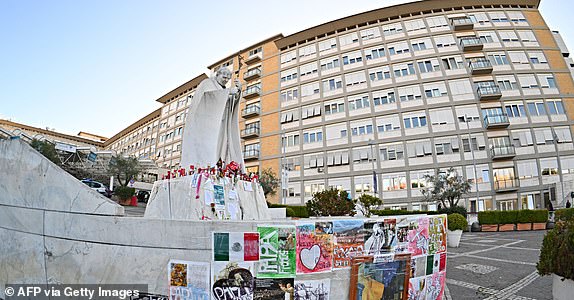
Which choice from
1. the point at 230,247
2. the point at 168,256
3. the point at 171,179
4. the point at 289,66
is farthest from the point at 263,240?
the point at 289,66

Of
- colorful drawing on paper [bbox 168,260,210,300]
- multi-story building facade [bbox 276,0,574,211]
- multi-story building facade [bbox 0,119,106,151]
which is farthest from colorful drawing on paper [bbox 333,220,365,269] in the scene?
multi-story building facade [bbox 0,119,106,151]

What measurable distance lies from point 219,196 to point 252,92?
4177 centimetres

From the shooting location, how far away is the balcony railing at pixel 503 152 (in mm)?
32500

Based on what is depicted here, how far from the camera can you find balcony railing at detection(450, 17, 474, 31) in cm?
3797

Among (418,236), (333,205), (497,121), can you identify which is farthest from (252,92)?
(418,236)

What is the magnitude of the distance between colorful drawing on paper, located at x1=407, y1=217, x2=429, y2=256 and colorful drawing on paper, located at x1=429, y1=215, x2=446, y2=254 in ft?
0.55

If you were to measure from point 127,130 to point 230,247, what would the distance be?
85788 mm

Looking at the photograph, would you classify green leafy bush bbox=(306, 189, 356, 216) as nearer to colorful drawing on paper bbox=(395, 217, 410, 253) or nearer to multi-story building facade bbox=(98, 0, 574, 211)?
colorful drawing on paper bbox=(395, 217, 410, 253)

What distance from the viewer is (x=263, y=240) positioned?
4465 millimetres

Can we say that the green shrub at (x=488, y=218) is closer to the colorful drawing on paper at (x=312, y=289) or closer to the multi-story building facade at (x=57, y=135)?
the colorful drawing on paper at (x=312, y=289)

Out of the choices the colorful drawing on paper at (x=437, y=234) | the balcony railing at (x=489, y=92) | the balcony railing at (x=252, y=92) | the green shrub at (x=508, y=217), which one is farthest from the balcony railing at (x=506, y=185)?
the colorful drawing on paper at (x=437, y=234)

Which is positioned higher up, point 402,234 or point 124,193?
point 124,193

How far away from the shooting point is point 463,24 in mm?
37906

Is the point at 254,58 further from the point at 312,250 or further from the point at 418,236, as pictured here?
the point at 312,250
